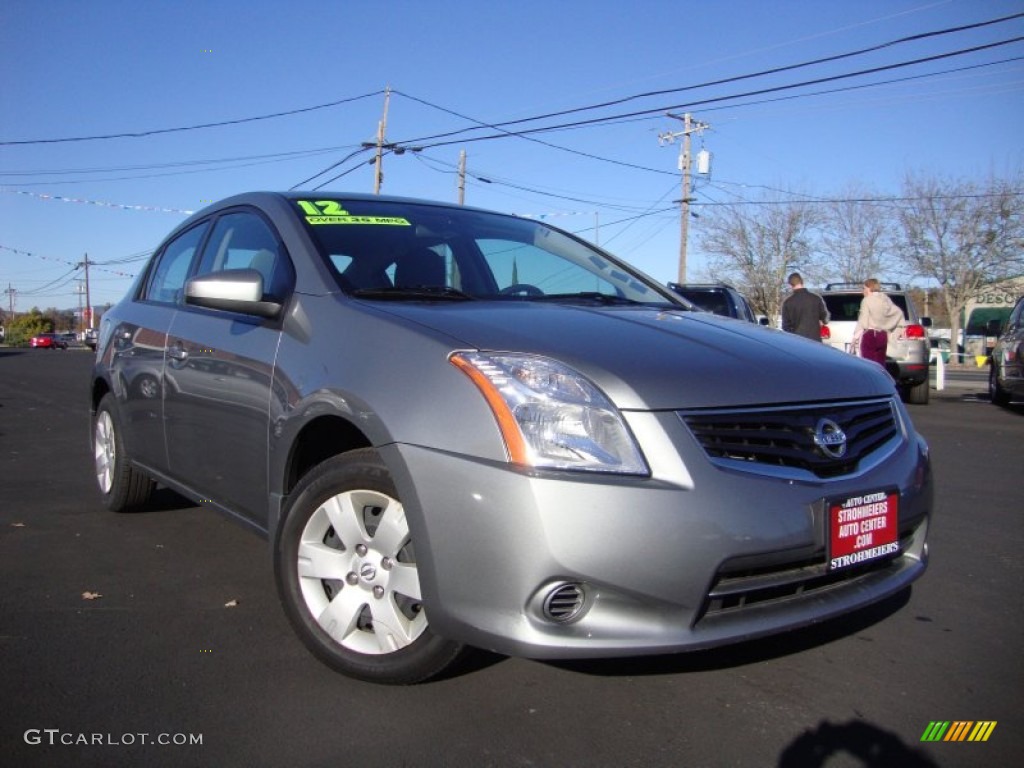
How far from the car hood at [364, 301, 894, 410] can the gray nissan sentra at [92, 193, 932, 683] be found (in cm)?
1

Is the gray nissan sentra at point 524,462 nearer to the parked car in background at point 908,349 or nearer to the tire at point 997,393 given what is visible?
the parked car in background at point 908,349

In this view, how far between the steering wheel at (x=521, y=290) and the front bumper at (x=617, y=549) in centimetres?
127

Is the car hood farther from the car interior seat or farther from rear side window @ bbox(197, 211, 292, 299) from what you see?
rear side window @ bbox(197, 211, 292, 299)

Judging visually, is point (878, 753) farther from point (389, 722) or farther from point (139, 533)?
point (139, 533)

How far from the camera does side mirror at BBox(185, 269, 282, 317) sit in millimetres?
3023

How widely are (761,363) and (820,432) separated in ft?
0.90

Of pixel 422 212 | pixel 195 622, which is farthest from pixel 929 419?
pixel 195 622

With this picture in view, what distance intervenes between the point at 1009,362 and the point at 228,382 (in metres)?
11.2

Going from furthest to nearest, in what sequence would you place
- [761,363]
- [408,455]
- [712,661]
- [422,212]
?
[422,212]
[712,661]
[761,363]
[408,455]

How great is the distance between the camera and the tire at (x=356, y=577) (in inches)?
97.3

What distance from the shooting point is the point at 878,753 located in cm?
227

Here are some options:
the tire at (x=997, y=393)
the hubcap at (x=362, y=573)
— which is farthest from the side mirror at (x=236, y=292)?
the tire at (x=997, y=393)

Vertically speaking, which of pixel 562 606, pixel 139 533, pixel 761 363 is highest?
pixel 761 363

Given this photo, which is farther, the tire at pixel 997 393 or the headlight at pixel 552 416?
the tire at pixel 997 393
